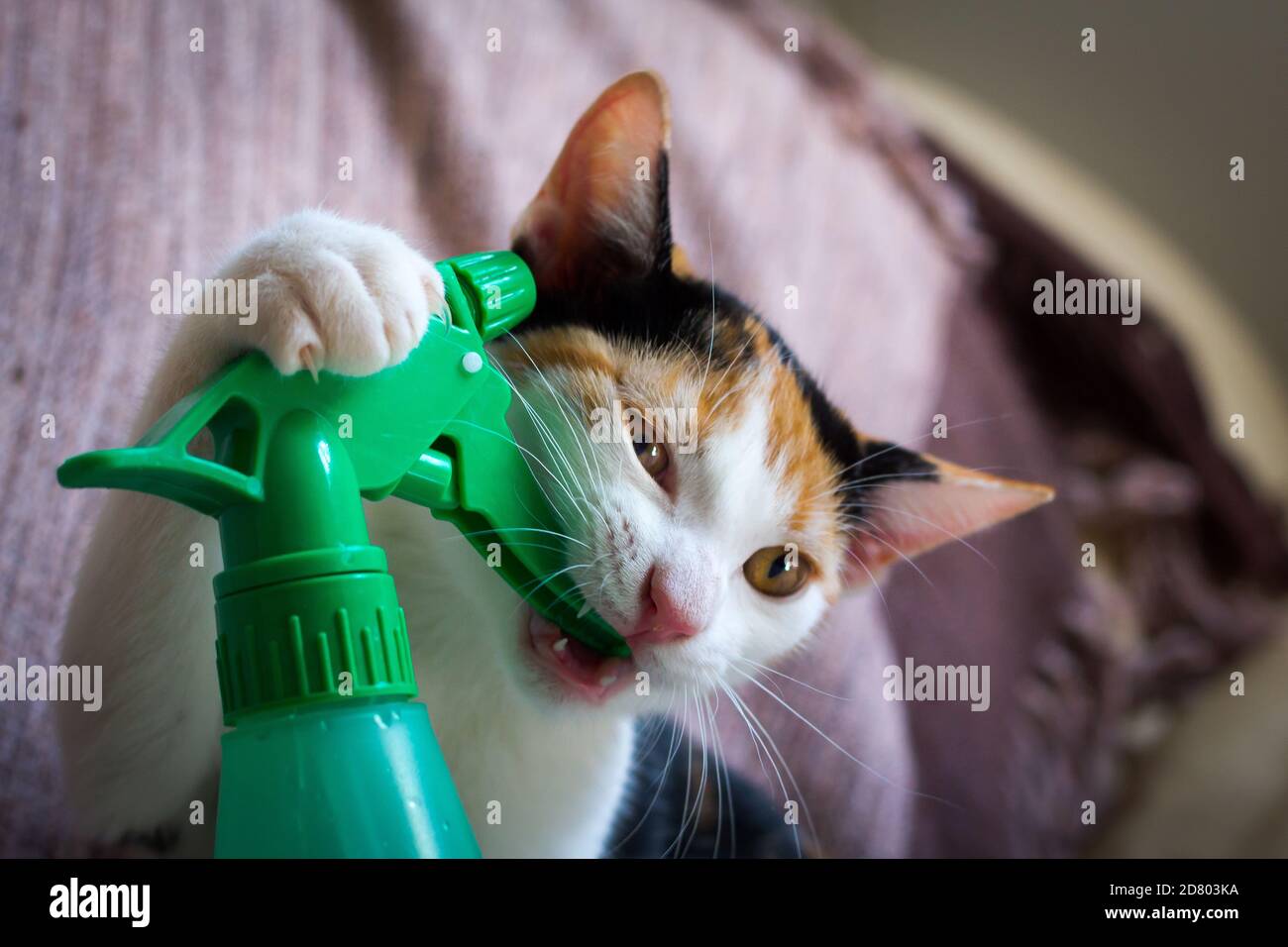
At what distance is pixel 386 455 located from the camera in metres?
0.49

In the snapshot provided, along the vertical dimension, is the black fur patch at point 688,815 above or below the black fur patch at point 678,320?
below

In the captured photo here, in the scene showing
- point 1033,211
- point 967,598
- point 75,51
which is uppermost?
point 1033,211

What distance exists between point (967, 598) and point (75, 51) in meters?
1.15

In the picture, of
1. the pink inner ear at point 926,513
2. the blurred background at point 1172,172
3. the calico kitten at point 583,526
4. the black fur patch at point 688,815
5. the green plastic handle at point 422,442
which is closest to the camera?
the green plastic handle at point 422,442

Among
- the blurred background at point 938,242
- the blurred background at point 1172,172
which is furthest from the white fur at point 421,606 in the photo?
the blurred background at point 1172,172

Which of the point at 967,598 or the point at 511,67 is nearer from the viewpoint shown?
the point at 511,67

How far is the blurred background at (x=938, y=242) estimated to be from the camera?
91cm

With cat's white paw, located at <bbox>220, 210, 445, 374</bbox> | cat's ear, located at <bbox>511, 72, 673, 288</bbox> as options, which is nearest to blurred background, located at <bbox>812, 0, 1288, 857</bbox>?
cat's ear, located at <bbox>511, 72, 673, 288</bbox>

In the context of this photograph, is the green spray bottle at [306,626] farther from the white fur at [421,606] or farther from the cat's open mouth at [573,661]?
the cat's open mouth at [573,661]

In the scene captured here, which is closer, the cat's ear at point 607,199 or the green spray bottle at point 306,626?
the green spray bottle at point 306,626
